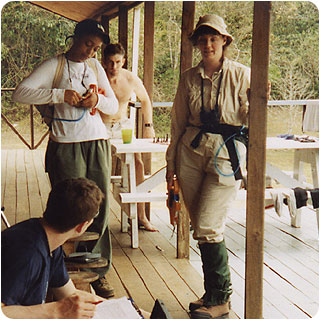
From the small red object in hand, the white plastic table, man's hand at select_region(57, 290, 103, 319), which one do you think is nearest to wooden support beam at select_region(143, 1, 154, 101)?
the white plastic table

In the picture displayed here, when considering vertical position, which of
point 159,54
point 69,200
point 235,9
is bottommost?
point 69,200

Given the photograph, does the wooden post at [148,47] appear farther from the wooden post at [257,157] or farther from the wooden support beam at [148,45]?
the wooden post at [257,157]

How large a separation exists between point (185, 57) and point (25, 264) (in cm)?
222

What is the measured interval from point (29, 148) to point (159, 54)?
400 centimetres

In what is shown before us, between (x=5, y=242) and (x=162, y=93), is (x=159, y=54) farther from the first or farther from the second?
(x=5, y=242)

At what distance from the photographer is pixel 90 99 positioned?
2.88 m

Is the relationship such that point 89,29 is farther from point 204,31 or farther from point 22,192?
point 22,192

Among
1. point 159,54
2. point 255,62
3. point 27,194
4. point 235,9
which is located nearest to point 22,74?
point 159,54

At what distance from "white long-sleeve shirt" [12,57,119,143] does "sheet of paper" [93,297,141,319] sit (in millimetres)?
1256

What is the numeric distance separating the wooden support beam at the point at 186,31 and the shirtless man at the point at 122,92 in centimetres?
77

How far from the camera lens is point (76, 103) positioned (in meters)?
2.86

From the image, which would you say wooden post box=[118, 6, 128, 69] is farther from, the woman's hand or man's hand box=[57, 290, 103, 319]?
man's hand box=[57, 290, 103, 319]

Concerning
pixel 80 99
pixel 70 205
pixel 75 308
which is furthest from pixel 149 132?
pixel 75 308

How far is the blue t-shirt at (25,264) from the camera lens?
1.61 m
